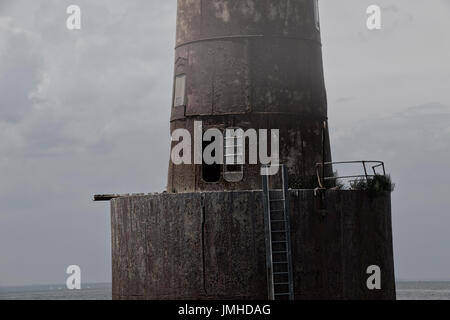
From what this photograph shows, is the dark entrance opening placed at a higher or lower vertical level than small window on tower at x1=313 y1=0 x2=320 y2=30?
lower

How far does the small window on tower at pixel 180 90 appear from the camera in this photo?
2422 cm

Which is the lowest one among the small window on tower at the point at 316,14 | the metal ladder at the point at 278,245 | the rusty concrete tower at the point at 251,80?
the metal ladder at the point at 278,245

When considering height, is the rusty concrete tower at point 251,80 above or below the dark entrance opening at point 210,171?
above

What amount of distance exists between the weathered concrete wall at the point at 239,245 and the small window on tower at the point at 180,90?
3092 millimetres

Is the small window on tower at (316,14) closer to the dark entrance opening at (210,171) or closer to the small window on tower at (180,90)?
the small window on tower at (180,90)

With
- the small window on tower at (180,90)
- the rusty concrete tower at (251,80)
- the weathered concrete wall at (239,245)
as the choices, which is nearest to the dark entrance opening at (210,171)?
the rusty concrete tower at (251,80)

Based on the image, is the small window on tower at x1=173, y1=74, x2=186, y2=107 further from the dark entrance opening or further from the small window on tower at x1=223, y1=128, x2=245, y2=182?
the small window on tower at x1=223, y1=128, x2=245, y2=182

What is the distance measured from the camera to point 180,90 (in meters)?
24.4

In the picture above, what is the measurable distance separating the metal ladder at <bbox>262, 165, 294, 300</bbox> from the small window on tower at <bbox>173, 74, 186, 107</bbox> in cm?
425

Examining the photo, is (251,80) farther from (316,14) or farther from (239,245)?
(239,245)

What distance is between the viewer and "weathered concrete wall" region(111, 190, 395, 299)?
68.4 feet

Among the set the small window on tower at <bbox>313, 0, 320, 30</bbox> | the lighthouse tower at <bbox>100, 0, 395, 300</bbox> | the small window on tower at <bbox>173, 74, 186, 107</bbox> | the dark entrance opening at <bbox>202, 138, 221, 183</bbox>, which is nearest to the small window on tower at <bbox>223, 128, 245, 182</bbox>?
the lighthouse tower at <bbox>100, 0, 395, 300</bbox>

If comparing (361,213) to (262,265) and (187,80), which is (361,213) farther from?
(187,80)
